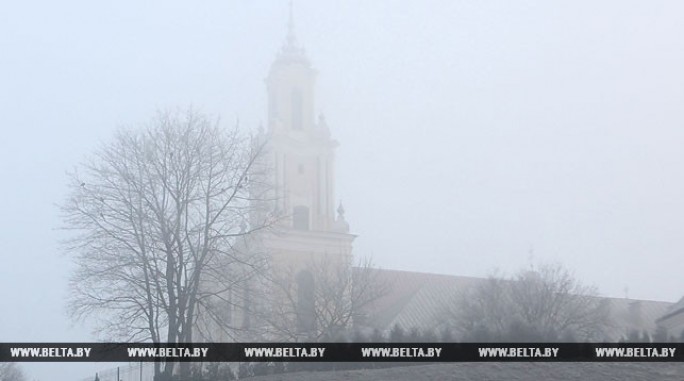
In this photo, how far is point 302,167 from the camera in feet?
188

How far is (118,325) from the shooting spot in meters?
28.9

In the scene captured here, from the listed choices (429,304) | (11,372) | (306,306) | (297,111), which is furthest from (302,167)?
(11,372)

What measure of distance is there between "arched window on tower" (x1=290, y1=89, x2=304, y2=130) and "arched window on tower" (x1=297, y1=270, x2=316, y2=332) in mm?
11073

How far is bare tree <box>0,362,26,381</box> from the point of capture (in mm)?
57625

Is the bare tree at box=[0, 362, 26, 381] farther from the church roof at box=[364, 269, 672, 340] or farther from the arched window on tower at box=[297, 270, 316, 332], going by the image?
the church roof at box=[364, 269, 672, 340]

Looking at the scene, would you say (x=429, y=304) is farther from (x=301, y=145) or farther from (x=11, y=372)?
(x=11, y=372)

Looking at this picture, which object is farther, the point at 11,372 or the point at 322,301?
the point at 11,372

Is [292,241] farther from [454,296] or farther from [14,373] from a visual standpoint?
[14,373]

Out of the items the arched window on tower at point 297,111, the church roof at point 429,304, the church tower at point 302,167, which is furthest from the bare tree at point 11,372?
the church roof at point 429,304

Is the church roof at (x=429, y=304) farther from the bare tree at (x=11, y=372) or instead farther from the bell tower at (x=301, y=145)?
the bare tree at (x=11, y=372)

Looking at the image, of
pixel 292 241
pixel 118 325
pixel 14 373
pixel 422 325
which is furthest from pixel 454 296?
pixel 118 325

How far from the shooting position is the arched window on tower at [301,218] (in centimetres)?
5584

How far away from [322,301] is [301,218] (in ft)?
44.1

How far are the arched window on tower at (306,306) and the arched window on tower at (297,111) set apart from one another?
11073 mm
